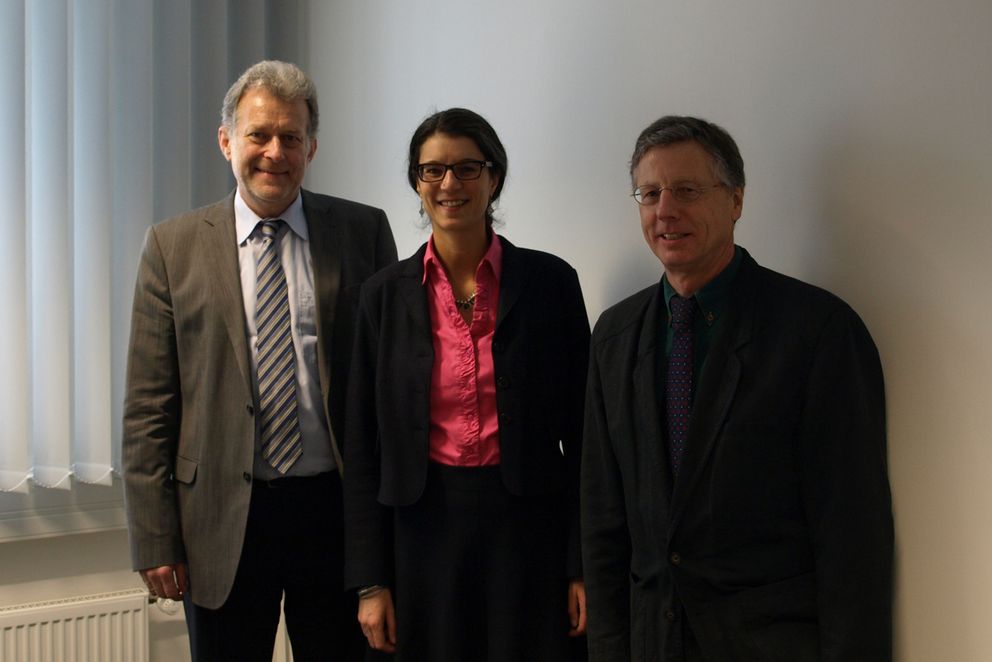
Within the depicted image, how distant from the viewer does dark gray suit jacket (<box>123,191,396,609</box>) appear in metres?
2.16

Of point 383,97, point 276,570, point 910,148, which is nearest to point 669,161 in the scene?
point 910,148

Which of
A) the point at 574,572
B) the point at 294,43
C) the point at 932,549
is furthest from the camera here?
the point at 294,43

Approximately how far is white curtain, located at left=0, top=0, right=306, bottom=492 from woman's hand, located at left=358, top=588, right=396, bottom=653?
5.03 feet

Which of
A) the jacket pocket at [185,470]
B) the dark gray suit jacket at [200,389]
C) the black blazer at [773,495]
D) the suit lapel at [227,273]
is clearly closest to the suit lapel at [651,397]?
the black blazer at [773,495]

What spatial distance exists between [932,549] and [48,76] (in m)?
2.80

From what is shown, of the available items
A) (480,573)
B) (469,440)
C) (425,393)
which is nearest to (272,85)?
(425,393)

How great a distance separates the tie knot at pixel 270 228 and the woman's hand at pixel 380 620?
2.58 feet

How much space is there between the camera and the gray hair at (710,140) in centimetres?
166

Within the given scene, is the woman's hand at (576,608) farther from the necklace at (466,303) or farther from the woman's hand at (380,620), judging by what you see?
the necklace at (466,303)

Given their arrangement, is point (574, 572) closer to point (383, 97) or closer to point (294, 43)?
point (383, 97)

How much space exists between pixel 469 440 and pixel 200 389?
62cm

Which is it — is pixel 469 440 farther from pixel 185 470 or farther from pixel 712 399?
pixel 185 470

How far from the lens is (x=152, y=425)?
2.21m

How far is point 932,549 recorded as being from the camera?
1.51m
